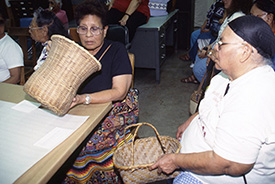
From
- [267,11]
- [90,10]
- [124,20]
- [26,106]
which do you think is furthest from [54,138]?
[124,20]

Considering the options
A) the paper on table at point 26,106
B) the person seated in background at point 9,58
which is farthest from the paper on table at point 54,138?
the person seated in background at point 9,58

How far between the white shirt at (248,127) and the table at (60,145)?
0.61m

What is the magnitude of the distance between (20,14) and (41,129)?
193 inches

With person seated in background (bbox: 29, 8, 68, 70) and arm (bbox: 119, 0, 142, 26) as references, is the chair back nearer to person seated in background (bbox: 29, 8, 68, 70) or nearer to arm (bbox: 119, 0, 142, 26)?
arm (bbox: 119, 0, 142, 26)

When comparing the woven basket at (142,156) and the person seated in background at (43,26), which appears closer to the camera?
the woven basket at (142,156)

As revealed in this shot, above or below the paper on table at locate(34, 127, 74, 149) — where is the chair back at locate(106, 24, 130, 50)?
below

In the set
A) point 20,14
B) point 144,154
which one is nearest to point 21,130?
point 144,154

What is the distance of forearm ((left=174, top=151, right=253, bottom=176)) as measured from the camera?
103cm

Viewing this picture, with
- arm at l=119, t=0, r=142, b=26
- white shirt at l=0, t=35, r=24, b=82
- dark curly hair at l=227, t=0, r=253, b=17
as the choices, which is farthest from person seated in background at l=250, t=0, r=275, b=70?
white shirt at l=0, t=35, r=24, b=82

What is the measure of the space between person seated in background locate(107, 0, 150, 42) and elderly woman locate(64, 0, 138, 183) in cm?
172

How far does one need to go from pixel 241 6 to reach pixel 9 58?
2391 mm

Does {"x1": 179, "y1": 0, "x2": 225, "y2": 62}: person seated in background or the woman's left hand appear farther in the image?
the woman's left hand

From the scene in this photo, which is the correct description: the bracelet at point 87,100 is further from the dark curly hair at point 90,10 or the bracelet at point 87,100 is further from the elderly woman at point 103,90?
the dark curly hair at point 90,10

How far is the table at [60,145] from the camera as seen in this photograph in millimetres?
939
